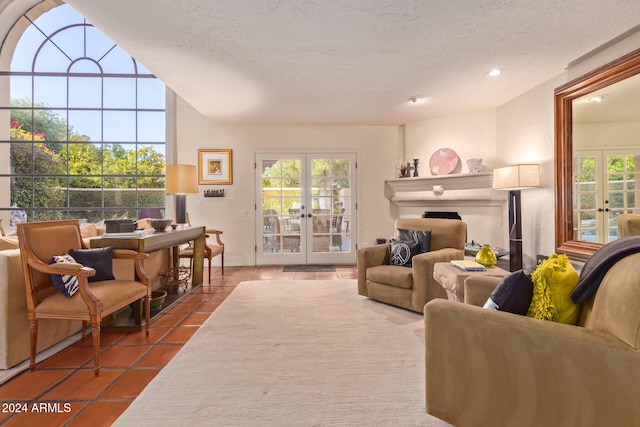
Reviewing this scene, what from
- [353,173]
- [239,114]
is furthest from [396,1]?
[353,173]

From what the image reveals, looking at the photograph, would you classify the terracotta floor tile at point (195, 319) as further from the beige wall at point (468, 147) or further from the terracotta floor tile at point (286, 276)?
the beige wall at point (468, 147)

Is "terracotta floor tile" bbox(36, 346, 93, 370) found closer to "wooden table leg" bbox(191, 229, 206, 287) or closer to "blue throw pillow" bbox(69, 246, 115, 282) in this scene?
"blue throw pillow" bbox(69, 246, 115, 282)

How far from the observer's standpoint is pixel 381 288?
3.12m

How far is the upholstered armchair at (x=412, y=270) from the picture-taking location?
2830mm

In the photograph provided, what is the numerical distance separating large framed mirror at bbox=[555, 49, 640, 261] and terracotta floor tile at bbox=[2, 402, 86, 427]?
4129 millimetres

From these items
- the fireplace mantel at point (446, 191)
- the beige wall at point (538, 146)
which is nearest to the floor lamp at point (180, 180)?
the fireplace mantel at point (446, 191)

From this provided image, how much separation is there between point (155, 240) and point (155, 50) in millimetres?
1736

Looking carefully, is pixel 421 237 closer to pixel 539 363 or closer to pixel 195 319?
pixel 539 363

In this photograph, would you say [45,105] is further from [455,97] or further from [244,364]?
[455,97]

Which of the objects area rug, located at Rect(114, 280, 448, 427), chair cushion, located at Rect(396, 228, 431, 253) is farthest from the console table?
chair cushion, located at Rect(396, 228, 431, 253)

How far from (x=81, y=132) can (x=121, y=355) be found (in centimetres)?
533

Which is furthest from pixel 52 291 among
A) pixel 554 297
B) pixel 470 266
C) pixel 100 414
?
pixel 470 266

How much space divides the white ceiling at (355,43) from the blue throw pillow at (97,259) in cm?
175

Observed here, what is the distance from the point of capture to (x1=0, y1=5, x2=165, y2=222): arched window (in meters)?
5.63
